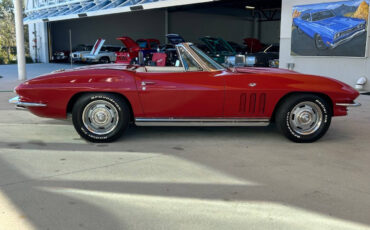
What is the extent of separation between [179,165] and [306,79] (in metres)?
2.25

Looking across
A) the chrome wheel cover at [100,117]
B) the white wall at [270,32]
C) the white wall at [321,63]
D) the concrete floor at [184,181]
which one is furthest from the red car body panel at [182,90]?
the white wall at [270,32]

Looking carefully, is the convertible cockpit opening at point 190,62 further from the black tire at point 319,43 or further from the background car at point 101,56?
the background car at point 101,56

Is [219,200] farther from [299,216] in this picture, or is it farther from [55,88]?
[55,88]

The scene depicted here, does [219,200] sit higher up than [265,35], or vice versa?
[265,35]

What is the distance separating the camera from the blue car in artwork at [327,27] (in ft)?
34.5

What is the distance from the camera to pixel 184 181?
144 inches

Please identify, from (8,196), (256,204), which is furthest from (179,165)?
(8,196)

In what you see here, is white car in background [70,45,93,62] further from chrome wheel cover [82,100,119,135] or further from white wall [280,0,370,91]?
chrome wheel cover [82,100,119,135]

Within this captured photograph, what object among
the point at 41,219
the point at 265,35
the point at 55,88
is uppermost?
the point at 265,35

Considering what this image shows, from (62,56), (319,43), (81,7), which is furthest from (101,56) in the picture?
(319,43)

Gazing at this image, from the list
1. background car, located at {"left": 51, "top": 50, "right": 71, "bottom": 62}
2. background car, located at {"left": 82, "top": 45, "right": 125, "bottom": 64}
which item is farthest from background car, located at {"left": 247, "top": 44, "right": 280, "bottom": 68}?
background car, located at {"left": 51, "top": 50, "right": 71, "bottom": 62}

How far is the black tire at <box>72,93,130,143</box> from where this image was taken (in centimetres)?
491

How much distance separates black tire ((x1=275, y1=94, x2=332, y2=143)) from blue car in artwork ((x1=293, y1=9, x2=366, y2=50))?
6540 millimetres

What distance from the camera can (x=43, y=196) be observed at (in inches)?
129
